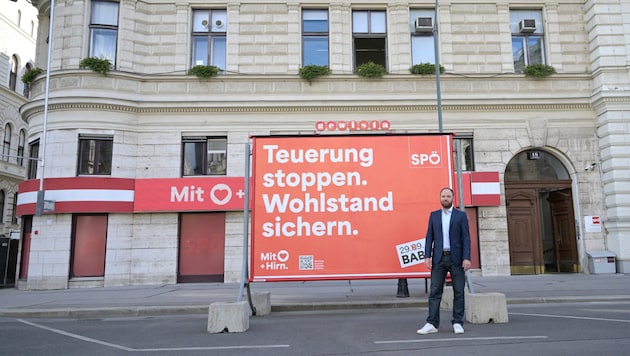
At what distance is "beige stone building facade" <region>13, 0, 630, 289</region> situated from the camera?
15375mm

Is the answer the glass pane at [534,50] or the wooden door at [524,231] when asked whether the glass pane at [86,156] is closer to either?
the wooden door at [524,231]

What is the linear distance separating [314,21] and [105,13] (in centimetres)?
756

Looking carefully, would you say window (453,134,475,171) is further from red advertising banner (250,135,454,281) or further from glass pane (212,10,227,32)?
glass pane (212,10,227,32)

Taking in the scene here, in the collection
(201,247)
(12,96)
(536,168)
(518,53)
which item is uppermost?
(12,96)

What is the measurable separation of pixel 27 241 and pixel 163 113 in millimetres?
6415

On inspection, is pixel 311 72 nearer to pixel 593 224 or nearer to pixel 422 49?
pixel 422 49

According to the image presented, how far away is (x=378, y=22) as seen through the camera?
57.1 feet

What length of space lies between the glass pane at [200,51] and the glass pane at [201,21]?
34cm

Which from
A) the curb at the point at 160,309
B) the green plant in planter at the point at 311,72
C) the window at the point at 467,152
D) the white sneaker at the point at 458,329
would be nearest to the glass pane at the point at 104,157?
the curb at the point at 160,309

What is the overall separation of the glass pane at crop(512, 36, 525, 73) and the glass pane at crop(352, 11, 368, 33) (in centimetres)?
564

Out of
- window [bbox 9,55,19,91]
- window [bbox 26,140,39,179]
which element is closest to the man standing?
window [bbox 26,140,39,179]

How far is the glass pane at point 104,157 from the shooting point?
51.0 ft

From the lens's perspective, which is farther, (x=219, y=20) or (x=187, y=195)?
(x=219, y=20)

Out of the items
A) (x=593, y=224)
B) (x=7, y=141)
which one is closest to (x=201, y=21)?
(x=593, y=224)
